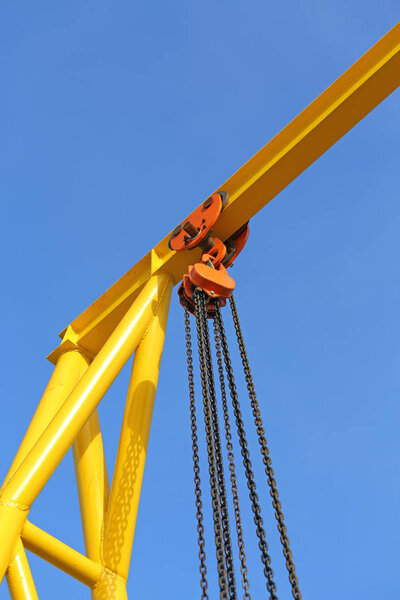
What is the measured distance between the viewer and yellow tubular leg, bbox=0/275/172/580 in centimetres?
389

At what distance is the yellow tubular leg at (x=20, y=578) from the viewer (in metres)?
3.95

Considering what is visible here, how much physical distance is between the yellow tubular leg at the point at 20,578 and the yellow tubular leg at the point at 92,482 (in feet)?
2.31

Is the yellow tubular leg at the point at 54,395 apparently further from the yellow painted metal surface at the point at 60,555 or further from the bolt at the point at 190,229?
the bolt at the point at 190,229

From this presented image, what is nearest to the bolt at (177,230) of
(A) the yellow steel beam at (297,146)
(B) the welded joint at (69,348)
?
(A) the yellow steel beam at (297,146)

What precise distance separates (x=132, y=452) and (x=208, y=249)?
1.67 metres

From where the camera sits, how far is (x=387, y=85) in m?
5.20

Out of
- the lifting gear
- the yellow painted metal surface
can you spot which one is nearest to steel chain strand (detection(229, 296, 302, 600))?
the lifting gear

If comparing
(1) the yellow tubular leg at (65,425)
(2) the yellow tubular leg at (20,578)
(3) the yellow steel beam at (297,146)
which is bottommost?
(2) the yellow tubular leg at (20,578)

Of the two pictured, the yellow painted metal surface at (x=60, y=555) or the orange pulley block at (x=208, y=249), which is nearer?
the yellow painted metal surface at (x=60, y=555)

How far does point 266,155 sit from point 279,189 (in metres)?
0.28

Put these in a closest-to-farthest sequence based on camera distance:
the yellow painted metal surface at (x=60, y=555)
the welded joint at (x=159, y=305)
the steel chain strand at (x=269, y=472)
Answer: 1. the steel chain strand at (x=269, y=472)
2. the yellow painted metal surface at (x=60, y=555)
3. the welded joint at (x=159, y=305)

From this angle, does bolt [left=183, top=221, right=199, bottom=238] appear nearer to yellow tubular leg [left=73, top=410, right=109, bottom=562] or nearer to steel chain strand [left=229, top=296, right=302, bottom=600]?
steel chain strand [left=229, top=296, right=302, bottom=600]

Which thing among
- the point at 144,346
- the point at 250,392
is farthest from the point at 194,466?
the point at 144,346

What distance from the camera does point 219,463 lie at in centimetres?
404
